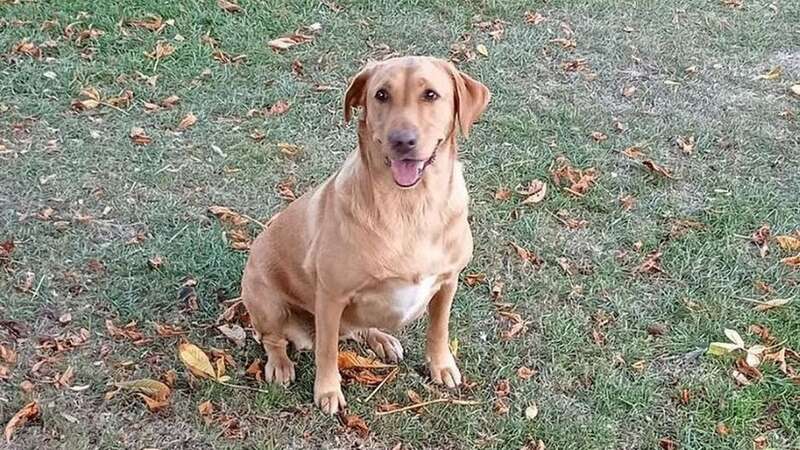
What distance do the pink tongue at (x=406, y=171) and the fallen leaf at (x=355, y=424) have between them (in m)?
0.94

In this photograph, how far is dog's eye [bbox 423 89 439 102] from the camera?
2926mm

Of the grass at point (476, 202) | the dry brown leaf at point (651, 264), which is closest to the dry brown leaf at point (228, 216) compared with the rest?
the grass at point (476, 202)

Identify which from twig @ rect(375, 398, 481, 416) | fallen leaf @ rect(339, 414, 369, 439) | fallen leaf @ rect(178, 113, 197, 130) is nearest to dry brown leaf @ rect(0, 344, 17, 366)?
fallen leaf @ rect(339, 414, 369, 439)

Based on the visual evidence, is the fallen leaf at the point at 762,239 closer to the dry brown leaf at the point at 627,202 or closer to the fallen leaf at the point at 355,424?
the dry brown leaf at the point at 627,202

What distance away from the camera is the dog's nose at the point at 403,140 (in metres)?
2.83

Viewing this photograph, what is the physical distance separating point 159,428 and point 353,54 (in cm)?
361

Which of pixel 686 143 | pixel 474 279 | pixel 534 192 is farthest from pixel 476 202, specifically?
pixel 686 143

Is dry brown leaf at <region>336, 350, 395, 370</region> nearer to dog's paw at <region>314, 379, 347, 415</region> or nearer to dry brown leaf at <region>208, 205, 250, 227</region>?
dog's paw at <region>314, 379, 347, 415</region>

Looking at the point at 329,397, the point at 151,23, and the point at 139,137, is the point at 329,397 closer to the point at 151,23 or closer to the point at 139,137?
the point at 139,137

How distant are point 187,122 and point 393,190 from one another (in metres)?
2.67

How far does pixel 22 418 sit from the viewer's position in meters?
3.34

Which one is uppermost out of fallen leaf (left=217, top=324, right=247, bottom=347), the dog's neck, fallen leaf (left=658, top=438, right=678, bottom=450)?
the dog's neck

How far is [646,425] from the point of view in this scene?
3467 millimetres

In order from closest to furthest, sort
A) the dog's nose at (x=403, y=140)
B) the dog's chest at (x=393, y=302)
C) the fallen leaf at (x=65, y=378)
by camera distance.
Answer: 1. the dog's nose at (x=403, y=140)
2. the dog's chest at (x=393, y=302)
3. the fallen leaf at (x=65, y=378)
